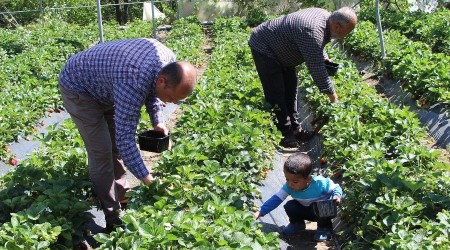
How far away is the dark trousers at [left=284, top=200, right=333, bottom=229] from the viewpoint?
4531 millimetres

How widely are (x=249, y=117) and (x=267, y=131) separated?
0.33m

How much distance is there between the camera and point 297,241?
4.62m

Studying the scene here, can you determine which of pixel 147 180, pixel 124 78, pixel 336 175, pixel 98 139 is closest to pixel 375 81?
pixel 336 175

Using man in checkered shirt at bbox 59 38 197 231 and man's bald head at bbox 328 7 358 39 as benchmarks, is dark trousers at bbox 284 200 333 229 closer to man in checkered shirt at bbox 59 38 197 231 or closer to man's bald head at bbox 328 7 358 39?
man in checkered shirt at bbox 59 38 197 231

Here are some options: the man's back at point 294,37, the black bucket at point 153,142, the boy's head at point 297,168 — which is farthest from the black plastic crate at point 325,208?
the man's back at point 294,37

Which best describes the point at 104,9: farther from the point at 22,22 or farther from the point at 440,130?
the point at 440,130

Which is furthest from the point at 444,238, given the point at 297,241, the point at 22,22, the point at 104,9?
the point at 104,9

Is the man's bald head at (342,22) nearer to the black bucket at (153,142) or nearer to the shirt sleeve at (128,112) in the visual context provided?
the black bucket at (153,142)

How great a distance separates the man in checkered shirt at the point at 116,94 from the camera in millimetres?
3705

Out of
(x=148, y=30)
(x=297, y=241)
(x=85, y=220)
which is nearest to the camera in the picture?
(x=85, y=220)

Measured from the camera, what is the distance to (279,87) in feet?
21.7

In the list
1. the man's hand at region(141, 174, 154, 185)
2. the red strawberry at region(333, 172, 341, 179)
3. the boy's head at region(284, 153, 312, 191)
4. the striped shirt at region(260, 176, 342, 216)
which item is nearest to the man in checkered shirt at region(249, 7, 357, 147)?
the red strawberry at region(333, 172, 341, 179)

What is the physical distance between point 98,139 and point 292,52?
9.20 ft

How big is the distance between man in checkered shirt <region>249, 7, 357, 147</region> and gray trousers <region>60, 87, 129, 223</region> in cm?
235
